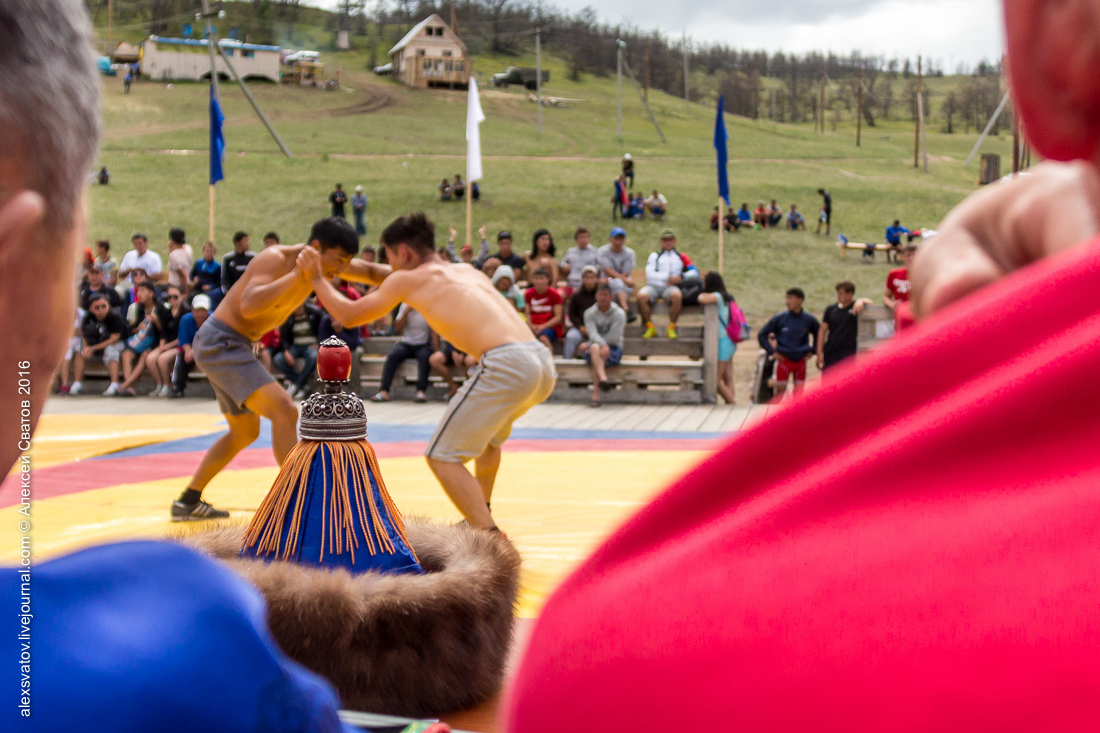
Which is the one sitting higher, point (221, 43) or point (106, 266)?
point (221, 43)

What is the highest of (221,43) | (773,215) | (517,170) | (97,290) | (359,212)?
(221,43)

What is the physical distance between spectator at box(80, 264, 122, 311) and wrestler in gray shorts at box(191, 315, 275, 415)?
7.62 meters

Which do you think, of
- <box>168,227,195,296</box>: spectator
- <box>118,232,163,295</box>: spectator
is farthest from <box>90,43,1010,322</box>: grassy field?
<box>118,232,163,295</box>: spectator

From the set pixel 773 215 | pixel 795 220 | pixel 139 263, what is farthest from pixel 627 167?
pixel 139 263

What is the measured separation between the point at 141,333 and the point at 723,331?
24.8 ft

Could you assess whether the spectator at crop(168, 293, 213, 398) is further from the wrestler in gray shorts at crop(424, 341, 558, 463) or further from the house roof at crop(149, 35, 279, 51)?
the house roof at crop(149, 35, 279, 51)

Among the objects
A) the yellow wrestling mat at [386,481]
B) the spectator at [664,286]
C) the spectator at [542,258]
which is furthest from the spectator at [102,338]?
the spectator at [664,286]

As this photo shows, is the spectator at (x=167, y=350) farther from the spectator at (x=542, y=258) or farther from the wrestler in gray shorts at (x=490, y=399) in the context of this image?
the wrestler in gray shorts at (x=490, y=399)

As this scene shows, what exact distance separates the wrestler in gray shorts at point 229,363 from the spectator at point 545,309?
21.4 ft

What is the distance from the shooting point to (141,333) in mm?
12281

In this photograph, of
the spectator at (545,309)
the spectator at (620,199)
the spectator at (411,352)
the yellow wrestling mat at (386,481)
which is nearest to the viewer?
the yellow wrestling mat at (386,481)

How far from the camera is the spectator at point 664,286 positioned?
12.6 meters

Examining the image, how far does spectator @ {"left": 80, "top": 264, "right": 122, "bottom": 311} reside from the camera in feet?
40.3

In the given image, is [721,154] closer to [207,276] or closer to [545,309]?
[545,309]
